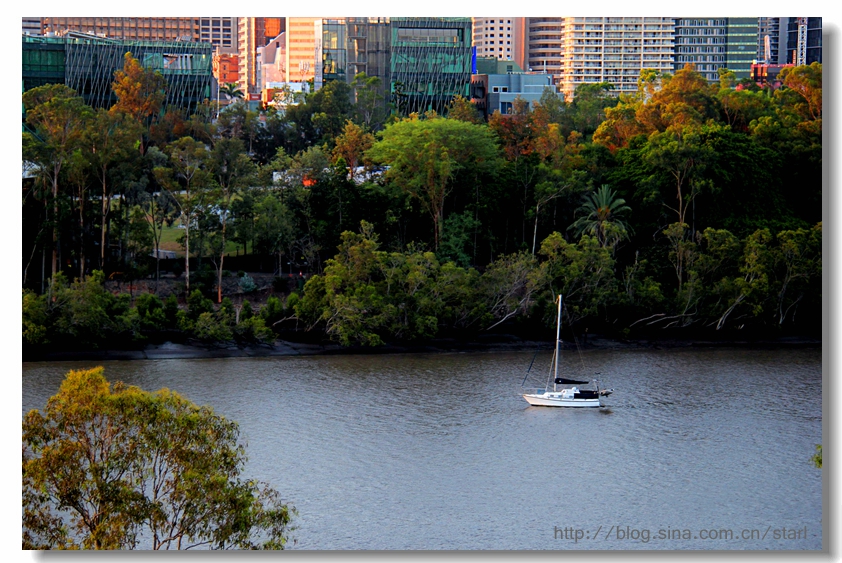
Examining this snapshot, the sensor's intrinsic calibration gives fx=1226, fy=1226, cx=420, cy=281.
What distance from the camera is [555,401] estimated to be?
530 inches

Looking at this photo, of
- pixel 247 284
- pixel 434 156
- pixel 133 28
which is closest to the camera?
pixel 247 284

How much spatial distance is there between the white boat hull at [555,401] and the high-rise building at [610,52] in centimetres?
1366

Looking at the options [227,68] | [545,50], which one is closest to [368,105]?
[545,50]

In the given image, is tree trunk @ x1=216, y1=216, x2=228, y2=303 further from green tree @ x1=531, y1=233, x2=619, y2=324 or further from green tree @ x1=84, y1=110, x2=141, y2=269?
green tree @ x1=531, y1=233, x2=619, y2=324

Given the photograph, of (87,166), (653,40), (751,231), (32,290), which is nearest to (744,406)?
(751,231)

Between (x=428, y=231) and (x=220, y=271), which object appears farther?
(x=428, y=231)

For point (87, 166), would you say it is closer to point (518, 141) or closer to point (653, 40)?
point (518, 141)

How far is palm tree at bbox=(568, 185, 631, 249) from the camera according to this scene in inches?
757

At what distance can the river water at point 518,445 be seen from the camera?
922cm

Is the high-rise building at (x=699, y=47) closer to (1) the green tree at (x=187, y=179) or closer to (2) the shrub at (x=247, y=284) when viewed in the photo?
(2) the shrub at (x=247, y=284)

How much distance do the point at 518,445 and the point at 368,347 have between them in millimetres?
4854

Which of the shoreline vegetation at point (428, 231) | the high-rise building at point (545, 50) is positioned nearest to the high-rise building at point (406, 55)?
the shoreline vegetation at point (428, 231)

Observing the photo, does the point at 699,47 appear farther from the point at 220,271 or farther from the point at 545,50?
the point at 545,50

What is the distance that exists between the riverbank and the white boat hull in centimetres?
278
